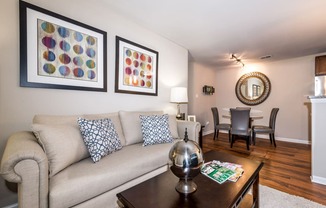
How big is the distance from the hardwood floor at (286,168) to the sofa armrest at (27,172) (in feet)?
7.72

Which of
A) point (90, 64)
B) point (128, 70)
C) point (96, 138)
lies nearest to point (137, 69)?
point (128, 70)

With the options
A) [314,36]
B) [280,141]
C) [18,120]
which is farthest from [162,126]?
[280,141]

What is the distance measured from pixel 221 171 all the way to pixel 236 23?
89.7 inches

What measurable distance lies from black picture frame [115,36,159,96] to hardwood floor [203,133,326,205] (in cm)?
210

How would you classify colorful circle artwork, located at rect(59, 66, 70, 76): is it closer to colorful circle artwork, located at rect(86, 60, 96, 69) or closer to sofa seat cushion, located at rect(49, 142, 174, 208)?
colorful circle artwork, located at rect(86, 60, 96, 69)

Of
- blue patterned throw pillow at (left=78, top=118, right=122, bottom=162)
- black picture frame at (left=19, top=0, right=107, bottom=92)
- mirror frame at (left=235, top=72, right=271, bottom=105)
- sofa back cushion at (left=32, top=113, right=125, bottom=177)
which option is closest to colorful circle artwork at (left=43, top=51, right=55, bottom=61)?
black picture frame at (left=19, top=0, right=107, bottom=92)

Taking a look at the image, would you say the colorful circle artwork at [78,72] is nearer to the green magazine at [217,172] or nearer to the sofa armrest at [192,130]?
the sofa armrest at [192,130]

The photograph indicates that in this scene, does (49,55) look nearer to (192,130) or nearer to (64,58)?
(64,58)

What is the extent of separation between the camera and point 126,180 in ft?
4.61

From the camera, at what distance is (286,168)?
96.6 inches

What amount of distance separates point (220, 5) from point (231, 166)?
76.3 inches

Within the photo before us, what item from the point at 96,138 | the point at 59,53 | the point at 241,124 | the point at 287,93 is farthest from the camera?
the point at 287,93

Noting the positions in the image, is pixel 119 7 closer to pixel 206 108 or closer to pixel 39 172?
pixel 39 172

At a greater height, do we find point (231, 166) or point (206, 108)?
point (206, 108)
